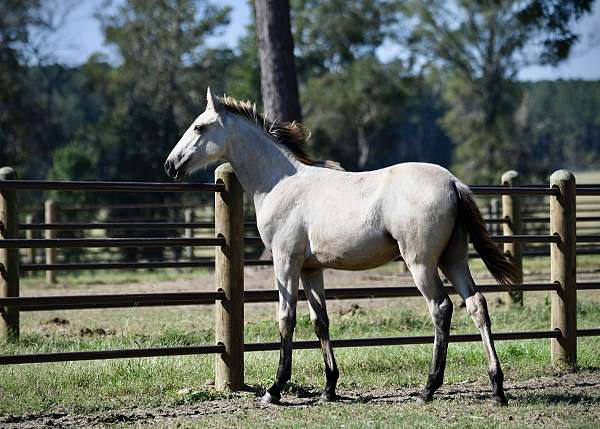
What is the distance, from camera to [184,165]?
6.16m

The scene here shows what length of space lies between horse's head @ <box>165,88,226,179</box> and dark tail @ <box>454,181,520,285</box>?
1.84 meters

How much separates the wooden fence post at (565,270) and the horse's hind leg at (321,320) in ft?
7.48

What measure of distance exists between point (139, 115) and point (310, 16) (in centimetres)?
1636

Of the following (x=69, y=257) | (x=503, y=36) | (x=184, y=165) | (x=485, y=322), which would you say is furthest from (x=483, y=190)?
(x=503, y=36)

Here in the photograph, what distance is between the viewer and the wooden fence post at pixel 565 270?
279 inches

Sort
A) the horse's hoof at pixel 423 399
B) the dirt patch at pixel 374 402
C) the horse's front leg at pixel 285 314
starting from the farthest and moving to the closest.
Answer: the horse's front leg at pixel 285 314, the horse's hoof at pixel 423 399, the dirt patch at pixel 374 402

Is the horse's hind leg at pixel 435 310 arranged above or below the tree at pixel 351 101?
below

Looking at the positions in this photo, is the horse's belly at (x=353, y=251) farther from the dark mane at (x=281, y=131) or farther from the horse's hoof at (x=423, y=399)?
the horse's hoof at (x=423, y=399)

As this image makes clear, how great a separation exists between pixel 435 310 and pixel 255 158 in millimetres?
1771

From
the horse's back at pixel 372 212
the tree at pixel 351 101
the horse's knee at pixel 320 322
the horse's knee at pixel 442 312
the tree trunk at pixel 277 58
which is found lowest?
the horse's knee at pixel 320 322

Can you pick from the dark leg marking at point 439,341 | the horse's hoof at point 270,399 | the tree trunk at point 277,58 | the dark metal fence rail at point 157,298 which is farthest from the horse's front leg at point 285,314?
the tree trunk at point 277,58

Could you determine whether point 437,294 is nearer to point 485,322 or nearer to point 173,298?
point 485,322

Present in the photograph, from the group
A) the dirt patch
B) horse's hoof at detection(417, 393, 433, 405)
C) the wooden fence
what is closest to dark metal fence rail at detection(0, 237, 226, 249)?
the wooden fence

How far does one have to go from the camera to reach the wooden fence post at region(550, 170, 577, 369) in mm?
7094
